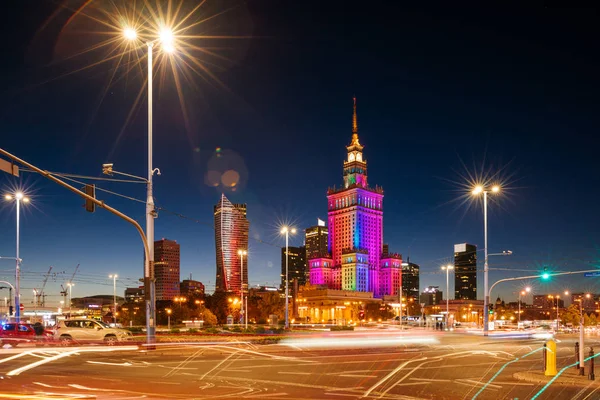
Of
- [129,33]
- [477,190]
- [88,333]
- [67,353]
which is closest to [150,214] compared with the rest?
[67,353]

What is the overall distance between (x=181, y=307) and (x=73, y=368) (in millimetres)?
70659

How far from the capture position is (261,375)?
17250mm

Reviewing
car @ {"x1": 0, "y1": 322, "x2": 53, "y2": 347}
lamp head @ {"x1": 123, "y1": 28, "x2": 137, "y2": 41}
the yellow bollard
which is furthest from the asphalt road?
lamp head @ {"x1": 123, "y1": 28, "x2": 137, "y2": 41}

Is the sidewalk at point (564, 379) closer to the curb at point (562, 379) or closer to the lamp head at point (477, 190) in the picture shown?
the curb at point (562, 379)

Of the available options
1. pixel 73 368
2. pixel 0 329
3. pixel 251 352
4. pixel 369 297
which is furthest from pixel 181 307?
pixel 369 297

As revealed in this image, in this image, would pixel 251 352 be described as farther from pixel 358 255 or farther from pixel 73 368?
pixel 358 255

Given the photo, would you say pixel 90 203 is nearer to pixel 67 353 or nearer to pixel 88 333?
pixel 67 353

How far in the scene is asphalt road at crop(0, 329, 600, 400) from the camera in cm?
1347

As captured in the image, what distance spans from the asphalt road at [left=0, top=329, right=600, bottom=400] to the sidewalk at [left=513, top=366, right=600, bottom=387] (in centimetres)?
13

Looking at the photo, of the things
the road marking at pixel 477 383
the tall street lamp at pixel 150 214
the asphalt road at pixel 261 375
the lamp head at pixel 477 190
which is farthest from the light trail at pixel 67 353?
the lamp head at pixel 477 190

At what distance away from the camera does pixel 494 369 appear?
19.4 meters

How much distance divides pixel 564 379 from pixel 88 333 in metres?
26.2

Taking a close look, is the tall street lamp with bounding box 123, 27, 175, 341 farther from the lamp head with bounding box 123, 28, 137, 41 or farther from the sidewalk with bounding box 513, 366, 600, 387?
the sidewalk with bounding box 513, 366, 600, 387

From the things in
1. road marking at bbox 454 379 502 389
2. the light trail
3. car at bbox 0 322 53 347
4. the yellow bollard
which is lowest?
car at bbox 0 322 53 347
